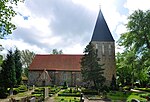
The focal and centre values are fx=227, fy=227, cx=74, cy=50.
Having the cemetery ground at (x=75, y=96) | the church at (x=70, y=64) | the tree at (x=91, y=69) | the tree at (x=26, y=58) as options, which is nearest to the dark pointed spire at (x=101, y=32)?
the church at (x=70, y=64)

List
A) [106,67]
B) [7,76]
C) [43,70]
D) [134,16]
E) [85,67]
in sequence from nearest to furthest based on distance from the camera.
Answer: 1. [134,16]
2. [7,76]
3. [85,67]
4. [106,67]
5. [43,70]

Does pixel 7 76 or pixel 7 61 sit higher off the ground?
pixel 7 61

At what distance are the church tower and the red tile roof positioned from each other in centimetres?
1034

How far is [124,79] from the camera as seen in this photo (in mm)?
65812

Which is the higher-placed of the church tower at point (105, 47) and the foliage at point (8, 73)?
the church tower at point (105, 47)

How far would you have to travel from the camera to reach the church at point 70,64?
5281 centimetres

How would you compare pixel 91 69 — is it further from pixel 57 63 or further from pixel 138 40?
pixel 57 63

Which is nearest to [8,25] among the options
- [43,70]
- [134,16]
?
[134,16]

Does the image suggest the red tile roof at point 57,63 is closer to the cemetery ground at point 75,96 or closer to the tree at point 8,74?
the cemetery ground at point 75,96

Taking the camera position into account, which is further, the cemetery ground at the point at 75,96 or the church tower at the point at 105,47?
the church tower at the point at 105,47

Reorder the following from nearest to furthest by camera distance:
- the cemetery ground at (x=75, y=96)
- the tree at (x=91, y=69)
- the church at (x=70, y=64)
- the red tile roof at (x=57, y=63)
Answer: the cemetery ground at (x=75, y=96), the tree at (x=91, y=69), the church at (x=70, y=64), the red tile roof at (x=57, y=63)

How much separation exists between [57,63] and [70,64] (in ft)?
11.9

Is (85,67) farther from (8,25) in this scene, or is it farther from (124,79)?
(8,25)

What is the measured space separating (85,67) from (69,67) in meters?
16.6
